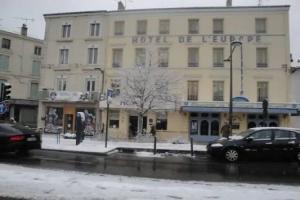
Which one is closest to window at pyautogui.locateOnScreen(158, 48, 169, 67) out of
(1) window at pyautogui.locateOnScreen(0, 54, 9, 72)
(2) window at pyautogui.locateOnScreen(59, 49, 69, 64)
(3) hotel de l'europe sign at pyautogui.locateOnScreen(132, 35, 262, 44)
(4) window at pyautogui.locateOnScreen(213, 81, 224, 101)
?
(3) hotel de l'europe sign at pyautogui.locateOnScreen(132, 35, 262, 44)

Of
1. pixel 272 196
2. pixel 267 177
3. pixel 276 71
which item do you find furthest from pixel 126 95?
pixel 272 196

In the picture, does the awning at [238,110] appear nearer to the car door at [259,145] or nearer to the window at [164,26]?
the window at [164,26]

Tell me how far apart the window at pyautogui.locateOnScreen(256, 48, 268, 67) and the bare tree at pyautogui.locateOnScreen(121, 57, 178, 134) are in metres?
6.89

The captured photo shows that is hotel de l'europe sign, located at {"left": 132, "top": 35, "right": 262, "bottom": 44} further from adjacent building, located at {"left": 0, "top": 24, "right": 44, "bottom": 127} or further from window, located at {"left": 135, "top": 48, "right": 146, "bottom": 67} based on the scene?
adjacent building, located at {"left": 0, "top": 24, "right": 44, "bottom": 127}

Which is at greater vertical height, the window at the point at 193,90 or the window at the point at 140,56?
the window at the point at 140,56

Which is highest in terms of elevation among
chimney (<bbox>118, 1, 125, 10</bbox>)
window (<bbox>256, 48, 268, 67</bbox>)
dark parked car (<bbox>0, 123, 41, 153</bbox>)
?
chimney (<bbox>118, 1, 125, 10</bbox>)

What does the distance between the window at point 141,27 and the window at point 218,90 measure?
755 cm

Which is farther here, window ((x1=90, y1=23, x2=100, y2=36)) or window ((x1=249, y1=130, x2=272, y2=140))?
window ((x1=90, y1=23, x2=100, y2=36))

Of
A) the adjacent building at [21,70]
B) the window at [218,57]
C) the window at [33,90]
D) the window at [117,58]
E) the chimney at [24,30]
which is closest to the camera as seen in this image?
the window at [218,57]

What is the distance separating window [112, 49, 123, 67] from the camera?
34650mm

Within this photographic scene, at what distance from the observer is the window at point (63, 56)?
119 feet

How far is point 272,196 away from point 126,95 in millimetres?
23623

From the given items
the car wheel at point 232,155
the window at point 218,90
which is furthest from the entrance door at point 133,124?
the car wheel at point 232,155

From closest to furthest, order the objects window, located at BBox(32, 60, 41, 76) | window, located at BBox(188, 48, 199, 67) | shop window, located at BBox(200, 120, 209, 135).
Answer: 1. shop window, located at BBox(200, 120, 209, 135)
2. window, located at BBox(188, 48, 199, 67)
3. window, located at BBox(32, 60, 41, 76)
